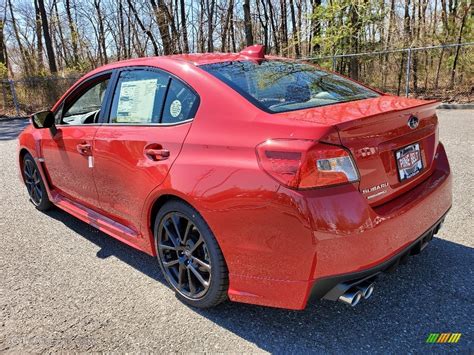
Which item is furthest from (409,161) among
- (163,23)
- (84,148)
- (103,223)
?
(163,23)

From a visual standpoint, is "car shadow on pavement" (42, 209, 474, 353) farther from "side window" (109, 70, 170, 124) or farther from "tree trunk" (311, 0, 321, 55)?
"tree trunk" (311, 0, 321, 55)

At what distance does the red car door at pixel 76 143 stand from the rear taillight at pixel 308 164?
1.89 meters

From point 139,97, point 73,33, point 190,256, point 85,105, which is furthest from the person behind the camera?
point 73,33

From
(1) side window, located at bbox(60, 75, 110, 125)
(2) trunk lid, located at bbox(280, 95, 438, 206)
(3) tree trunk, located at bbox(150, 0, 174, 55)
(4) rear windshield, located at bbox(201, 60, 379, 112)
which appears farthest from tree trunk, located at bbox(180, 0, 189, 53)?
(2) trunk lid, located at bbox(280, 95, 438, 206)

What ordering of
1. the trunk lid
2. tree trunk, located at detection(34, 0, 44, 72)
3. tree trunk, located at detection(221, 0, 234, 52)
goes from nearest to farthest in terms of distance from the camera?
the trunk lid < tree trunk, located at detection(34, 0, 44, 72) < tree trunk, located at detection(221, 0, 234, 52)

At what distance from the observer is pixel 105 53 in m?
31.5

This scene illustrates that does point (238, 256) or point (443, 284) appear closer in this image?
point (238, 256)

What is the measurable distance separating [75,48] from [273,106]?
2894 cm

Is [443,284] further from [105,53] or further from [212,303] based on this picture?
[105,53]

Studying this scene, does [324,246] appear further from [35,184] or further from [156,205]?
[35,184]

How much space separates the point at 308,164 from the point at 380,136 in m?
0.52

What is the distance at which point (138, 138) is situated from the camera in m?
2.85

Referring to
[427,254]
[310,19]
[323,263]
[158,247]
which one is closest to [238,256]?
[323,263]

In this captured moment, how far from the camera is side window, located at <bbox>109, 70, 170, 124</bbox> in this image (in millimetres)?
2881
